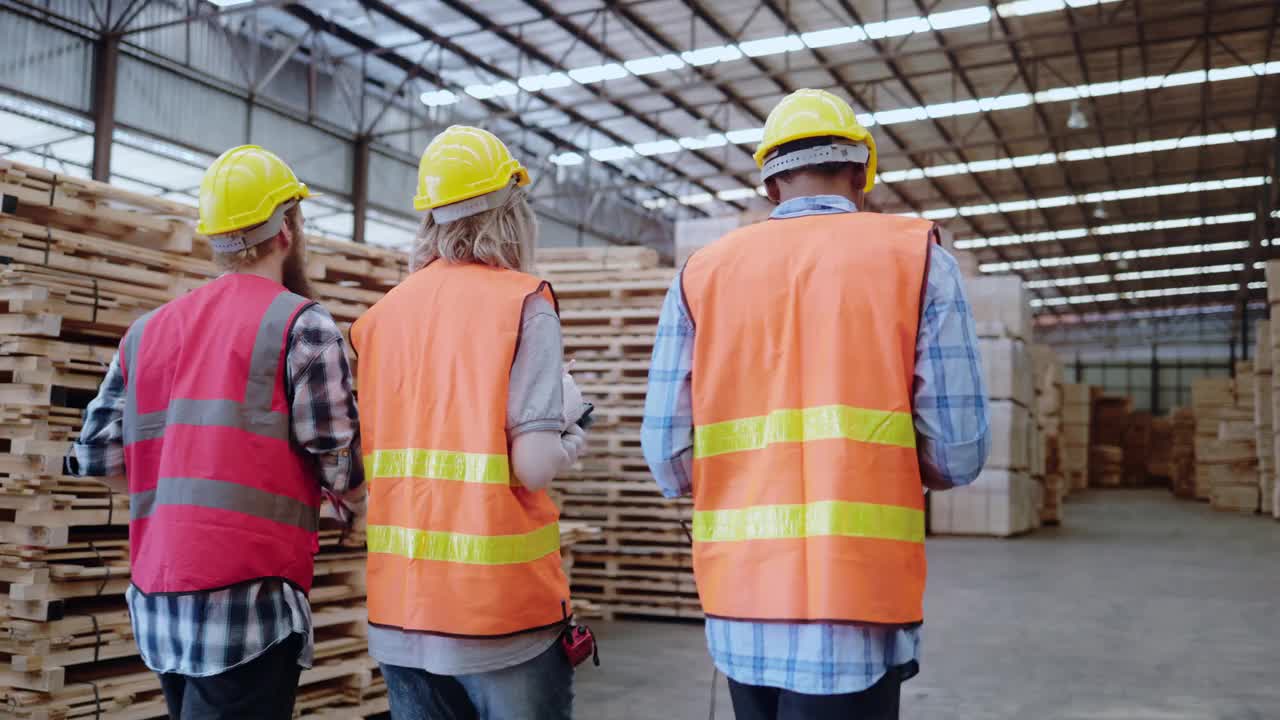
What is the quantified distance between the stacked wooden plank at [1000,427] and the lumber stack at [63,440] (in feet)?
36.3

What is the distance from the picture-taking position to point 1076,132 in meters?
19.9

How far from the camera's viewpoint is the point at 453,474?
216 cm

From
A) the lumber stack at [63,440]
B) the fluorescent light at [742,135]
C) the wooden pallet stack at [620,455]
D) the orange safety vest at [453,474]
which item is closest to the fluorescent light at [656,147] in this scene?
the fluorescent light at [742,135]

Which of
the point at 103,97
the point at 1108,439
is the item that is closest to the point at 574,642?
the point at 103,97

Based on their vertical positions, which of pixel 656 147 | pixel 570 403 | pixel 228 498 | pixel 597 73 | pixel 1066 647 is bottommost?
pixel 1066 647

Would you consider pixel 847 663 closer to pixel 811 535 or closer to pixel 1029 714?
pixel 811 535

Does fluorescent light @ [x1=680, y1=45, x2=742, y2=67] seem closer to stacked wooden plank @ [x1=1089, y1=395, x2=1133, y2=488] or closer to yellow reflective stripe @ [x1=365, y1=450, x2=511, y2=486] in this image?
yellow reflective stripe @ [x1=365, y1=450, x2=511, y2=486]

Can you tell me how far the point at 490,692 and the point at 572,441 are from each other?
20.6 inches

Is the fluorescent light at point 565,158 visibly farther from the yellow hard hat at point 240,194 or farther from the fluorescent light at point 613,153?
the yellow hard hat at point 240,194

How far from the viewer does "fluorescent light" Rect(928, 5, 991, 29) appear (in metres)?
15.2

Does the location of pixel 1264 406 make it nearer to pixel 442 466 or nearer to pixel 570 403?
pixel 570 403

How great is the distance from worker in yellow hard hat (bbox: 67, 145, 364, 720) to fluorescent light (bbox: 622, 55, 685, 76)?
1524 centimetres

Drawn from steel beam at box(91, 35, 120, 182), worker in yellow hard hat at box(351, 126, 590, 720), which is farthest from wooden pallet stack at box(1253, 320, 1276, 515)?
worker in yellow hard hat at box(351, 126, 590, 720)

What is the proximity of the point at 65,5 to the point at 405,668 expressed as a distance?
14.0 m
